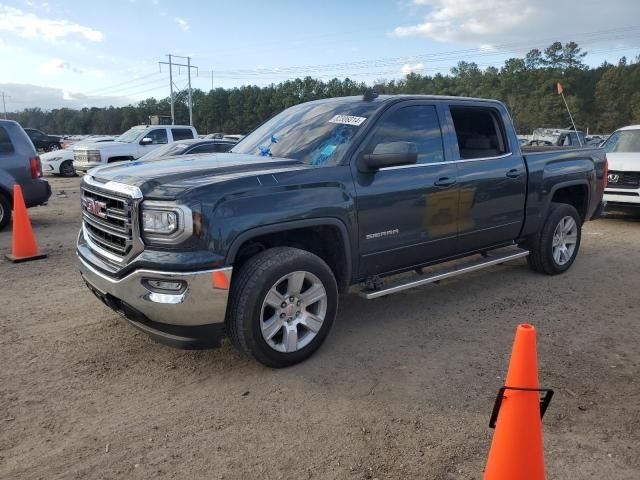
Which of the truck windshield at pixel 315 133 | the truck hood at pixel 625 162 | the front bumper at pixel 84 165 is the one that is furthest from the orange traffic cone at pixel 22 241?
the truck hood at pixel 625 162

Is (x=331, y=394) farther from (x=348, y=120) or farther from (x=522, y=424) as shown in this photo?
(x=348, y=120)

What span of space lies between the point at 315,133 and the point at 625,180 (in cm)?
788

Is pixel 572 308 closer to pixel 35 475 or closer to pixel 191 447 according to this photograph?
pixel 191 447

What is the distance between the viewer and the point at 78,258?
13.3 feet

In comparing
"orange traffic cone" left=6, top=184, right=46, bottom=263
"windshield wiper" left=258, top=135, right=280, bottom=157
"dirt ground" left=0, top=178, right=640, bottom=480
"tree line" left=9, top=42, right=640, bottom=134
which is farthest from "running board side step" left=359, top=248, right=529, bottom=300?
"tree line" left=9, top=42, right=640, bottom=134

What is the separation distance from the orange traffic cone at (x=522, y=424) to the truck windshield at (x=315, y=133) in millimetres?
2145

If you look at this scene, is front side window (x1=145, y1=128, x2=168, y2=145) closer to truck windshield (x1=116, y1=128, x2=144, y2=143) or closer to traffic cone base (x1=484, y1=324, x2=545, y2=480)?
truck windshield (x1=116, y1=128, x2=144, y2=143)

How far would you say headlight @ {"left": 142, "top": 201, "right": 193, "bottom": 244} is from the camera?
3170 millimetres

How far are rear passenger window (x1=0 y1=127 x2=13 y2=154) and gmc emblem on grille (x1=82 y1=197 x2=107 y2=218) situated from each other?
6.23 metres

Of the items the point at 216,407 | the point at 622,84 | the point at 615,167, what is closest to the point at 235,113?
the point at 622,84

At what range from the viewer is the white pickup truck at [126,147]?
16.0m

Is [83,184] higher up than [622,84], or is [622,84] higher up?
[622,84]

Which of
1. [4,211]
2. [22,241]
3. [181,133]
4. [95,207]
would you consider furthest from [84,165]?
[95,207]

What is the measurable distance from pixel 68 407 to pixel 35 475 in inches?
25.9
